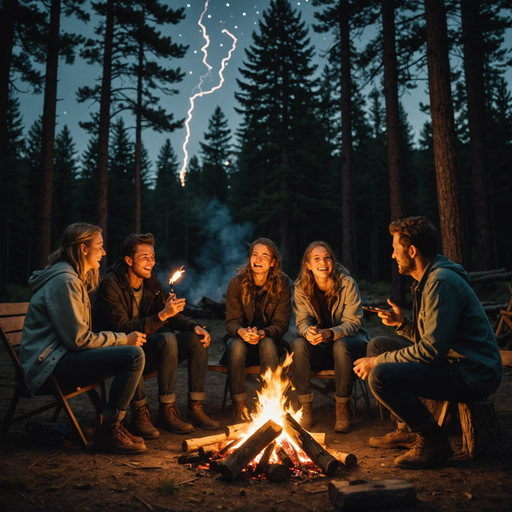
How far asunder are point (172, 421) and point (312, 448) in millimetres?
1522

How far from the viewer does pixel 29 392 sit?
3.09 meters

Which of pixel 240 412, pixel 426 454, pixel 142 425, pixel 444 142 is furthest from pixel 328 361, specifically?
pixel 444 142

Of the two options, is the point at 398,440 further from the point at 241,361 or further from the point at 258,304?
the point at 258,304

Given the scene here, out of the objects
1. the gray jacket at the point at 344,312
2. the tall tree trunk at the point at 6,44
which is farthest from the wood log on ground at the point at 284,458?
the tall tree trunk at the point at 6,44

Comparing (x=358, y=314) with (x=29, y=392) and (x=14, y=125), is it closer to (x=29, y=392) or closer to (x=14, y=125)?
(x=29, y=392)

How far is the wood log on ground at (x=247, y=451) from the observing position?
2.60 meters

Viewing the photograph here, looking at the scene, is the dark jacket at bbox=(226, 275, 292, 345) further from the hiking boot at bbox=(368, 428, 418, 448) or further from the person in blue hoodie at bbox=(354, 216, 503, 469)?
the person in blue hoodie at bbox=(354, 216, 503, 469)

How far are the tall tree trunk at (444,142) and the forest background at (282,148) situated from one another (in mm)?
19

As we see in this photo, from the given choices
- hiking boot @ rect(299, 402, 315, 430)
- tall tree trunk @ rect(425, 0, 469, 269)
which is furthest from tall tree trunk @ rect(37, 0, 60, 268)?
tall tree trunk @ rect(425, 0, 469, 269)

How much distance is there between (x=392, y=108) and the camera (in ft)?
36.2

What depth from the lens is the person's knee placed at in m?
3.62

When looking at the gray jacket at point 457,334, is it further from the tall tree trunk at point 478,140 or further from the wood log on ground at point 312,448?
the tall tree trunk at point 478,140

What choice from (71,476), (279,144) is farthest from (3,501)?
(279,144)

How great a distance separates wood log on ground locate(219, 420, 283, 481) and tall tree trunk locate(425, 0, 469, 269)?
14.0 feet
